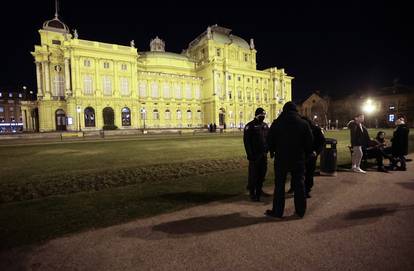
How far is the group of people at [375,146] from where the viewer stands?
8.67 metres

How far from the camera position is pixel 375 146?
9047 millimetres

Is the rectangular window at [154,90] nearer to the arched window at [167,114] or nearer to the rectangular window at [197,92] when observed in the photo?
the arched window at [167,114]

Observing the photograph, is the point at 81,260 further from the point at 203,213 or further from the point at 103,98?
the point at 103,98

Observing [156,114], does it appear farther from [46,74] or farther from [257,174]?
[257,174]

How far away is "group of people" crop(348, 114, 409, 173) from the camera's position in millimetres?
8672

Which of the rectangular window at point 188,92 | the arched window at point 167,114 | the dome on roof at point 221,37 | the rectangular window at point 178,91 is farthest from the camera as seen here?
the dome on roof at point 221,37

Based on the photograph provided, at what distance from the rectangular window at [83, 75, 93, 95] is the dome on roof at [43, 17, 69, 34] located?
14.3 metres

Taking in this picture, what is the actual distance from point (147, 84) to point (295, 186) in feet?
203

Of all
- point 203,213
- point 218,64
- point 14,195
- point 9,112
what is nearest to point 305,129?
point 203,213

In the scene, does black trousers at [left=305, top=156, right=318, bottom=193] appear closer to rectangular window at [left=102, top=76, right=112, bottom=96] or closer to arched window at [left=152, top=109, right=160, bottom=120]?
rectangular window at [left=102, top=76, right=112, bottom=96]

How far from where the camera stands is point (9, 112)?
9100 centimetres

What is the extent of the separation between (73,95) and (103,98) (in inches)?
237

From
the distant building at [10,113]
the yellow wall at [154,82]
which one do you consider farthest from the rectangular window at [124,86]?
the distant building at [10,113]

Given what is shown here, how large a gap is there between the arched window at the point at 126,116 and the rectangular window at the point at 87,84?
8386 mm
